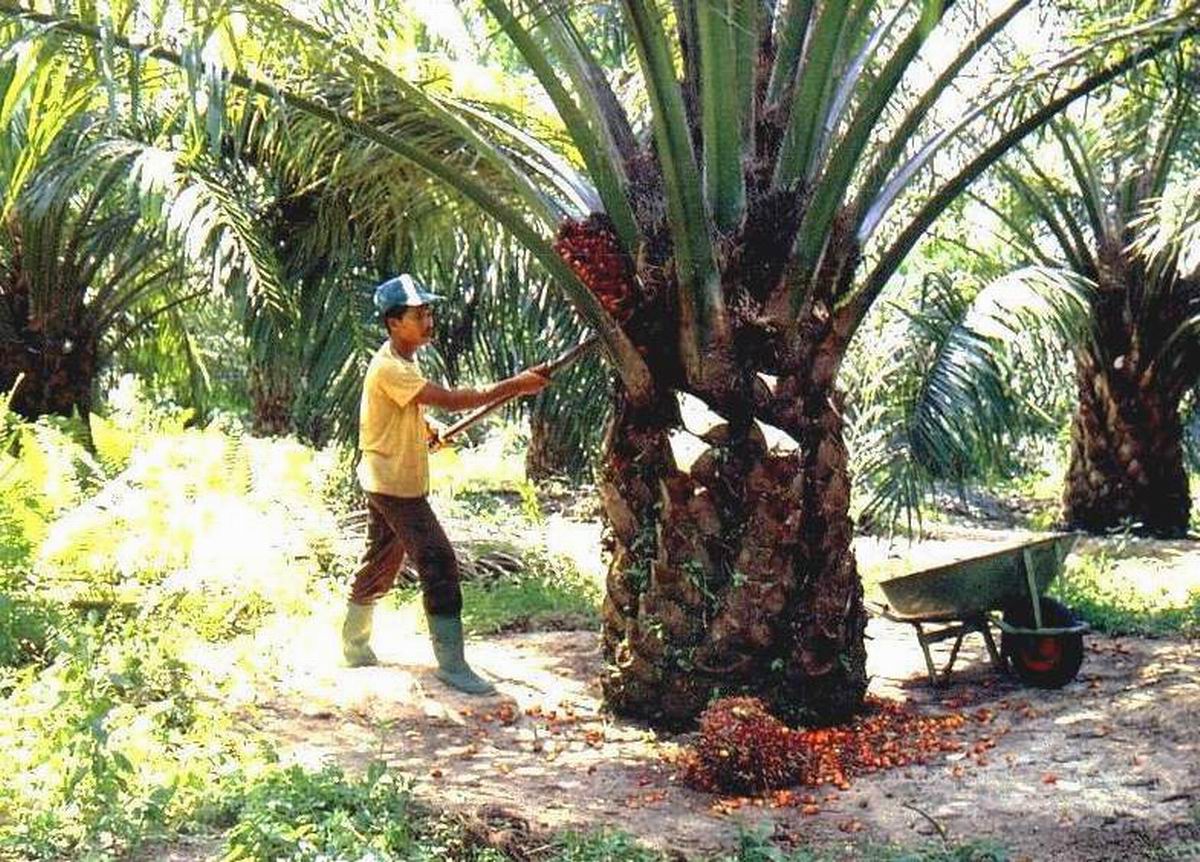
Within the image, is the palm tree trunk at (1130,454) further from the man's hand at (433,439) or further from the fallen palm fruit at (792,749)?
the man's hand at (433,439)

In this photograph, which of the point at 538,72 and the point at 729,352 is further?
the point at 729,352

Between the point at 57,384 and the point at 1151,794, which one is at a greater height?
the point at 57,384

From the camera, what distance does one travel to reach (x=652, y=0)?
5352 millimetres

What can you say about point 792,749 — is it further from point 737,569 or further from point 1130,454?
point 1130,454

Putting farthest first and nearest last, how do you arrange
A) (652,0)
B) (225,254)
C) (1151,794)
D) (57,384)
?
1. (57,384)
2. (225,254)
3. (652,0)
4. (1151,794)

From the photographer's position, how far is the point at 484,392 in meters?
6.14

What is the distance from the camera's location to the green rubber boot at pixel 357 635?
6.73m

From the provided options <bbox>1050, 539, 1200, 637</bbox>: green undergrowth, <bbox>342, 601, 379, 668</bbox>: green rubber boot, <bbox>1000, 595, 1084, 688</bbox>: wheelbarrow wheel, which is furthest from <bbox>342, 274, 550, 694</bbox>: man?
<bbox>1050, 539, 1200, 637</bbox>: green undergrowth

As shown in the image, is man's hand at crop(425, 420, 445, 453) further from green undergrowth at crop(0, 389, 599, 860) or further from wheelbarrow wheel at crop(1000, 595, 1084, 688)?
wheelbarrow wheel at crop(1000, 595, 1084, 688)

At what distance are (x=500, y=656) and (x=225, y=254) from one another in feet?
9.84

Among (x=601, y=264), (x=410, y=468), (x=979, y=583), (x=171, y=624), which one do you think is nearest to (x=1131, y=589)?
(x=979, y=583)

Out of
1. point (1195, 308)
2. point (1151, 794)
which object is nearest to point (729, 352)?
point (1151, 794)

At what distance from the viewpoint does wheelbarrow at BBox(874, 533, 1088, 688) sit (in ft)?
20.7

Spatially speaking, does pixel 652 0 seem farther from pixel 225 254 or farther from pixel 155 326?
pixel 155 326
